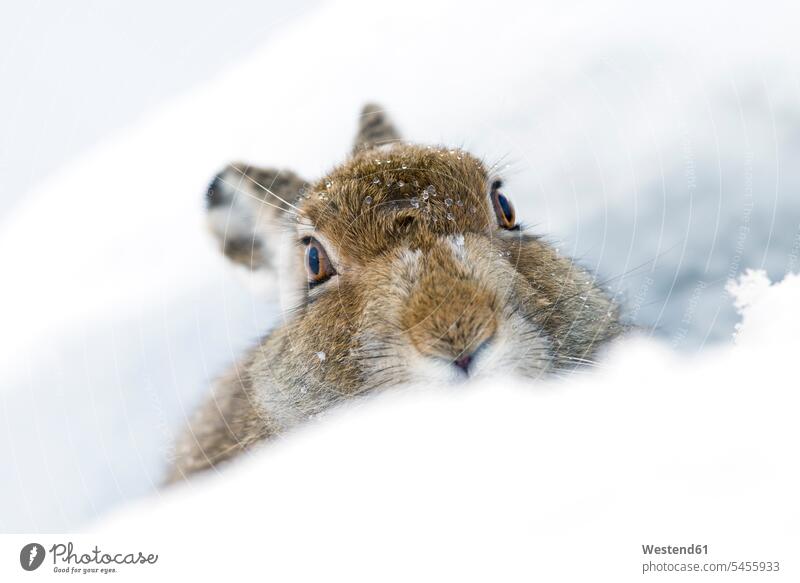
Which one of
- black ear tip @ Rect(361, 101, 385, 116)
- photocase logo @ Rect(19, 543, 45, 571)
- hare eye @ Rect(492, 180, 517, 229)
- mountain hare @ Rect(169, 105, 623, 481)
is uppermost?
black ear tip @ Rect(361, 101, 385, 116)

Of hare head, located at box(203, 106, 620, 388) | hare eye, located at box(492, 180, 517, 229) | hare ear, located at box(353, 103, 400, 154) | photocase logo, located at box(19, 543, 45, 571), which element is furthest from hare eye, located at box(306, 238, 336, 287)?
photocase logo, located at box(19, 543, 45, 571)

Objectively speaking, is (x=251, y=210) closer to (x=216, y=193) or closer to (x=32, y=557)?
(x=216, y=193)

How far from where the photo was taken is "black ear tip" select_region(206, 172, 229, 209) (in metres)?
2.64

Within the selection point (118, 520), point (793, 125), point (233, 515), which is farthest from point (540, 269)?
point (118, 520)

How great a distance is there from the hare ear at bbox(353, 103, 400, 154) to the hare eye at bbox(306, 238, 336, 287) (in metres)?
0.56

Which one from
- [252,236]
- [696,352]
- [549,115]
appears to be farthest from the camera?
[252,236]

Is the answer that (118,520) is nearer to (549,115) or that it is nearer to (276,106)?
(276,106)

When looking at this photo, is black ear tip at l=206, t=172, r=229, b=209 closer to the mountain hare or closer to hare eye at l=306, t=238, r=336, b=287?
the mountain hare

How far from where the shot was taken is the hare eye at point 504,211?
254 centimetres

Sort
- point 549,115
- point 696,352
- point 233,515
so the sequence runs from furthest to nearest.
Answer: point 549,115 < point 696,352 < point 233,515

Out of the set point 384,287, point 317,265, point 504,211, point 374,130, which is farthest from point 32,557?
point 374,130

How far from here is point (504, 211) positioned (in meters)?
2.55

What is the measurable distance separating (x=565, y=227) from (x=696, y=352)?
0.68m

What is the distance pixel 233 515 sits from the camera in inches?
87.6
